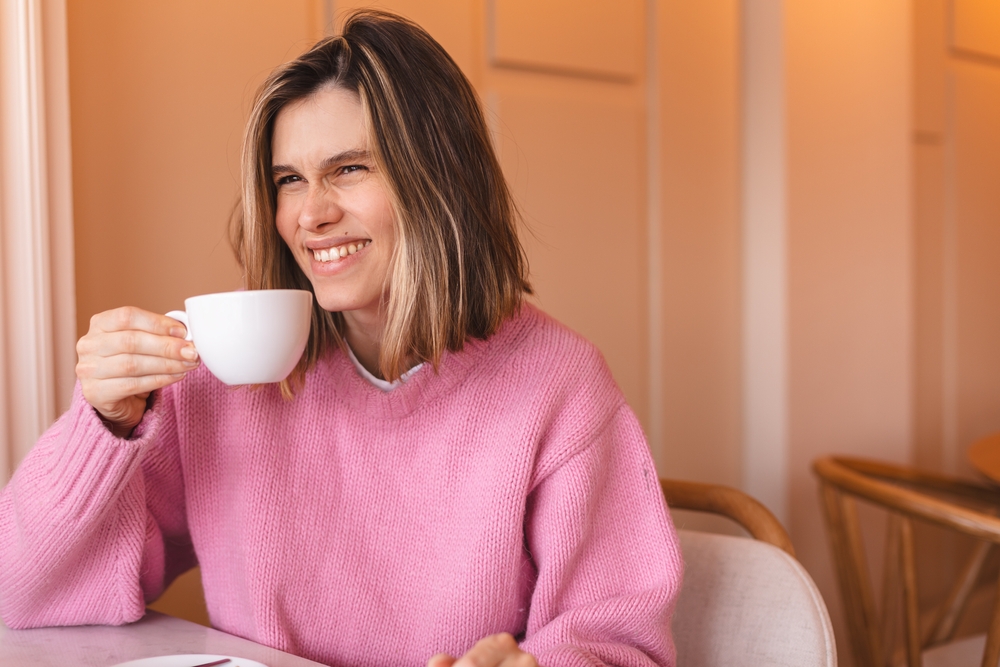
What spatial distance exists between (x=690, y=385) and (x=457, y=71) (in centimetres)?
112

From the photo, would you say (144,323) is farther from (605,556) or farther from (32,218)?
(605,556)

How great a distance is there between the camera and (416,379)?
0.98m

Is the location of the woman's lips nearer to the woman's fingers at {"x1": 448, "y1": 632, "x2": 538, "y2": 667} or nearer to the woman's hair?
the woman's hair

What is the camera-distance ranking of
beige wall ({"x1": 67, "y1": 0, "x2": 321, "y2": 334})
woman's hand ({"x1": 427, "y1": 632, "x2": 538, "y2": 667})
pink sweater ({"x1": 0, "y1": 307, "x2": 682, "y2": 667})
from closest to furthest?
woman's hand ({"x1": 427, "y1": 632, "x2": 538, "y2": 667}) → pink sweater ({"x1": 0, "y1": 307, "x2": 682, "y2": 667}) → beige wall ({"x1": 67, "y1": 0, "x2": 321, "y2": 334})

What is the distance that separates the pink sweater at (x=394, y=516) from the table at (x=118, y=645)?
2cm

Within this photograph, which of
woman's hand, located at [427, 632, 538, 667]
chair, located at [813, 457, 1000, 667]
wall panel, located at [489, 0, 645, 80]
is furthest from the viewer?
wall panel, located at [489, 0, 645, 80]

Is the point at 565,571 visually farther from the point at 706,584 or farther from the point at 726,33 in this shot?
the point at 726,33

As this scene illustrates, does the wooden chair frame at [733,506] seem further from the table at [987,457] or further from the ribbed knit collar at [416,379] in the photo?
the table at [987,457]

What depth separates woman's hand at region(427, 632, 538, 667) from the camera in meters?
0.65

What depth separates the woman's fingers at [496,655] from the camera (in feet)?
2.13

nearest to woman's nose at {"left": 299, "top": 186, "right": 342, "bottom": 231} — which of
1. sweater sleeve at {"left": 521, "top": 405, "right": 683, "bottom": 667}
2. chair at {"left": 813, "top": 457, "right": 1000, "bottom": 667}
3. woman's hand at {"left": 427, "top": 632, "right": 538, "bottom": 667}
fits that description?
sweater sleeve at {"left": 521, "top": 405, "right": 683, "bottom": 667}

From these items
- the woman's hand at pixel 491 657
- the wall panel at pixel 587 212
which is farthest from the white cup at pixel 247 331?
the wall panel at pixel 587 212

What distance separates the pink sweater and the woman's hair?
0.06 meters

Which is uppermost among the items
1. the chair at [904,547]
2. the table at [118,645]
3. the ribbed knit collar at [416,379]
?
the ribbed knit collar at [416,379]
